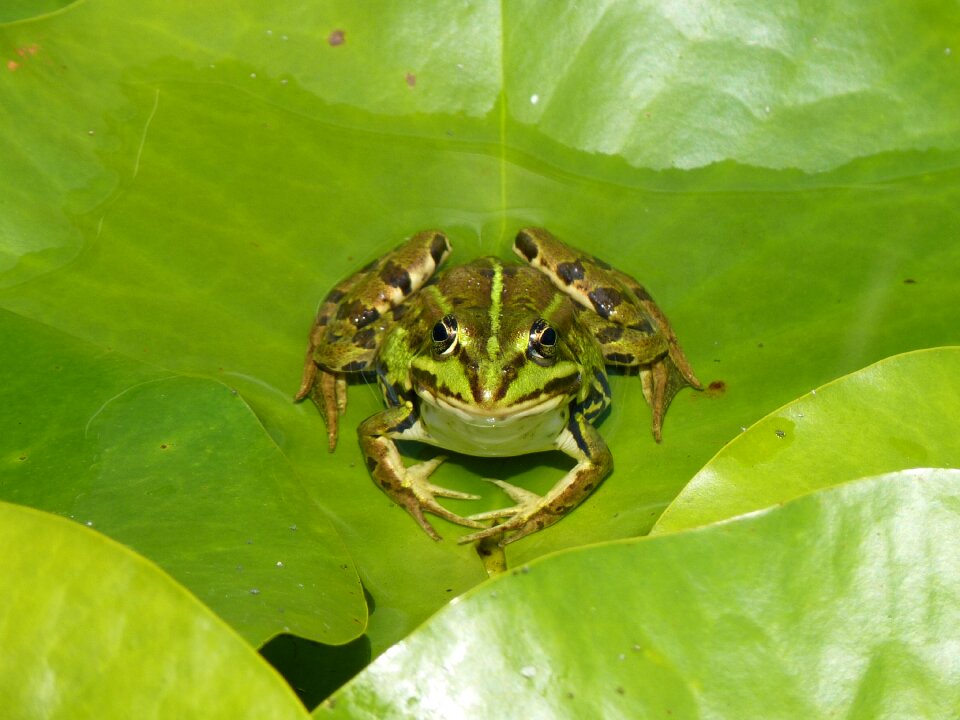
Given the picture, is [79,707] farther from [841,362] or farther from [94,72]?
[841,362]

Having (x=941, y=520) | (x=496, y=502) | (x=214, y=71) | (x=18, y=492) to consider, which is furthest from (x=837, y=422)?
(x=214, y=71)

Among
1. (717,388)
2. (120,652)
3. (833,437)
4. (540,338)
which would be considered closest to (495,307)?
(540,338)

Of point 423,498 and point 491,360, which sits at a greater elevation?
point 491,360

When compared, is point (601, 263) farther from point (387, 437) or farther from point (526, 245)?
point (387, 437)

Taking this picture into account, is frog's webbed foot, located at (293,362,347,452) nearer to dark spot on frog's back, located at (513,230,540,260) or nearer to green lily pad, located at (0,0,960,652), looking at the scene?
green lily pad, located at (0,0,960,652)

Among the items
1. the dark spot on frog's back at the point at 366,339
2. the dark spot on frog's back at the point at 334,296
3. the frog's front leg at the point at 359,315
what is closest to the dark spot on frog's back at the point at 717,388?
the frog's front leg at the point at 359,315

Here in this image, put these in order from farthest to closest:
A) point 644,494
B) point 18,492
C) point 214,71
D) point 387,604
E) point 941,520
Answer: point 214,71
point 644,494
point 387,604
point 18,492
point 941,520

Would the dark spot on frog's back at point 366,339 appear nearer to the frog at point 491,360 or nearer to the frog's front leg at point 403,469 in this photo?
the frog at point 491,360

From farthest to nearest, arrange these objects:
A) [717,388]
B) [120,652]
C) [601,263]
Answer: [601,263], [717,388], [120,652]
